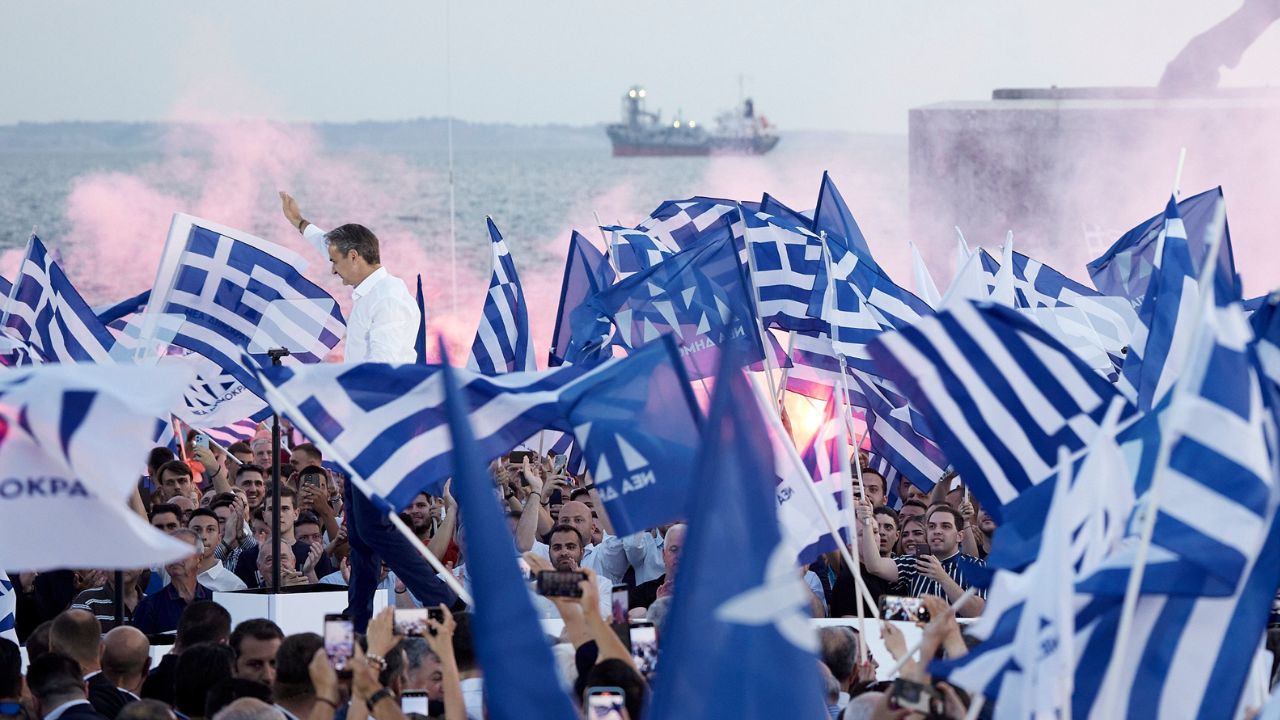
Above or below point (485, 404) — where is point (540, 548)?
below

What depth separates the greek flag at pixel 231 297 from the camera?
32.7 feet

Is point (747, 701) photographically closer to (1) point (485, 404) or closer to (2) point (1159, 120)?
(1) point (485, 404)

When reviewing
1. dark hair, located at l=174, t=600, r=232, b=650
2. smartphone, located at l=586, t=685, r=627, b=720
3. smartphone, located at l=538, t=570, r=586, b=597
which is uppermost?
smartphone, located at l=538, t=570, r=586, b=597

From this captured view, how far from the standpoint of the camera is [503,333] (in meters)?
12.3

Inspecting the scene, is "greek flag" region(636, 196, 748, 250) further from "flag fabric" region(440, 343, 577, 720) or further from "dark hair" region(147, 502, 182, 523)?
"flag fabric" region(440, 343, 577, 720)

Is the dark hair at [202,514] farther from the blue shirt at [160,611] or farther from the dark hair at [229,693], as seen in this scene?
the dark hair at [229,693]

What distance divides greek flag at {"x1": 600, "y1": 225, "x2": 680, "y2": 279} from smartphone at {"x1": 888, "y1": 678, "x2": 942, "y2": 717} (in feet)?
24.5

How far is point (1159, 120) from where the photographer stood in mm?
20750

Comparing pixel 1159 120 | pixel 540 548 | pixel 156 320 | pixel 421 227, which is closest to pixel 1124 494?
pixel 540 548

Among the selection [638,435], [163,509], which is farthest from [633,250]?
[638,435]

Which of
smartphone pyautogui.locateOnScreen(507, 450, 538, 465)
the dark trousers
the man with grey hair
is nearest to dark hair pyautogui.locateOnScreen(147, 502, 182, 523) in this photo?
the man with grey hair

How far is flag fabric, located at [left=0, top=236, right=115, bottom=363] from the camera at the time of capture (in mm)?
11336

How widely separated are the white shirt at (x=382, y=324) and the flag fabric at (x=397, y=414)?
149 cm

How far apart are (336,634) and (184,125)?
197 feet
